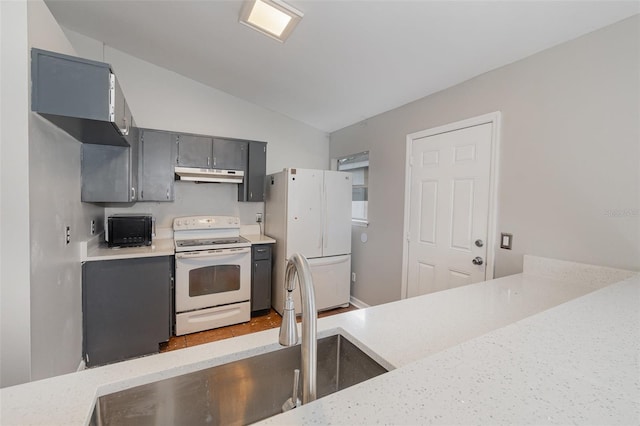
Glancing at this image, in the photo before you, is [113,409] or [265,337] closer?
[113,409]

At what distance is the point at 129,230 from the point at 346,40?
259 cm

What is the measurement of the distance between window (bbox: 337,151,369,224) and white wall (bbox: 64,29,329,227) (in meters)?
0.70

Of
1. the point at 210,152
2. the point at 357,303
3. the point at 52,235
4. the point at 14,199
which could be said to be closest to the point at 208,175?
the point at 210,152

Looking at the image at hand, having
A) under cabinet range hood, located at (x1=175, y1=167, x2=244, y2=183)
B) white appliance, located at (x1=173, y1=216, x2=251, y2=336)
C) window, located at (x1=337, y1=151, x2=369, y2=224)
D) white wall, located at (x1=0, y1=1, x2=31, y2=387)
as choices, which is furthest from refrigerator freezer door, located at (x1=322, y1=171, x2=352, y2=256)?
white wall, located at (x1=0, y1=1, x2=31, y2=387)

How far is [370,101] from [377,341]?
8.41 ft

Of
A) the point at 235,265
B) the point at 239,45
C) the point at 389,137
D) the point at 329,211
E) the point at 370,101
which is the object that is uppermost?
the point at 239,45

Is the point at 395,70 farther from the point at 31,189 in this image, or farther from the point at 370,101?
the point at 31,189

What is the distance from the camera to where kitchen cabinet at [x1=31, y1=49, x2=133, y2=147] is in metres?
1.26

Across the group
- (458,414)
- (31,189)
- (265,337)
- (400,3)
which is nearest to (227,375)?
(265,337)

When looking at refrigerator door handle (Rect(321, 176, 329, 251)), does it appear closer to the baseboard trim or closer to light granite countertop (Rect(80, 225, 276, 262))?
Answer: light granite countertop (Rect(80, 225, 276, 262))

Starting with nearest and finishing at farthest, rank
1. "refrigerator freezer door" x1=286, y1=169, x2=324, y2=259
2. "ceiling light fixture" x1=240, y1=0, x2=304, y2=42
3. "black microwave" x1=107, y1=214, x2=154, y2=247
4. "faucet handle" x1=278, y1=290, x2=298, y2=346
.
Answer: "faucet handle" x1=278, y1=290, x2=298, y2=346, "ceiling light fixture" x1=240, y1=0, x2=304, y2=42, "black microwave" x1=107, y1=214, x2=154, y2=247, "refrigerator freezer door" x1=286, y1=169, x2=324, y2=259

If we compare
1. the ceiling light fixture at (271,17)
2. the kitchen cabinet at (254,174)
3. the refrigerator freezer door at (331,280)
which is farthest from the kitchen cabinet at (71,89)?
the refrigerator freezer door at (331,280)

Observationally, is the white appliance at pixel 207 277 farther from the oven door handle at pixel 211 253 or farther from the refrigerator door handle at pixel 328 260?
the refrigerator door handle at pixel 328 260

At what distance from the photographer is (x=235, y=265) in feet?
9.66
